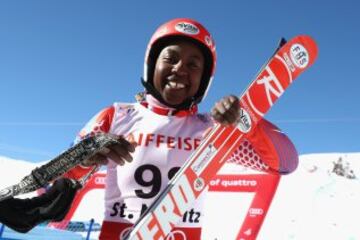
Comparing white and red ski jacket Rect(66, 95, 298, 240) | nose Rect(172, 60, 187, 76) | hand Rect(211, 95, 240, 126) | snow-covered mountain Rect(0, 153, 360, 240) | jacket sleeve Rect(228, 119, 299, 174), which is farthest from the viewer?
snow-covered mountain Rect(0, 153, 360, 240)

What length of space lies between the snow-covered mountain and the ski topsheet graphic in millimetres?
6437

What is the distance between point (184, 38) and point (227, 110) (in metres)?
1.04

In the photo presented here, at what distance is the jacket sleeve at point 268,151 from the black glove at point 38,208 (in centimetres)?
134

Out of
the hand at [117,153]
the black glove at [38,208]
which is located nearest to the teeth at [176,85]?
the hand at [117,153]

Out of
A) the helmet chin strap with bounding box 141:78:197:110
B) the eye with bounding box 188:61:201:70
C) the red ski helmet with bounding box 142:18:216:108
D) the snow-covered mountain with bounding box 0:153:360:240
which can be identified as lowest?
the helmet chin strap with bounding box 141:78:197:110

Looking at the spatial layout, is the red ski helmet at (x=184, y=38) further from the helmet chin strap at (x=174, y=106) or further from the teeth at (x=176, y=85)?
the teeth at (x=176, y=85)

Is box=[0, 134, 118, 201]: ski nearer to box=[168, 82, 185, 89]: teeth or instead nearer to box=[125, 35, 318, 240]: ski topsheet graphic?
box=[125, 35, 318, 240]: ski topsheet graphic

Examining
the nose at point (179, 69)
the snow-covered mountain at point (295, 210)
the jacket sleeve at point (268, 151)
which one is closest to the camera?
the jacket sleeve at point (268, 151)

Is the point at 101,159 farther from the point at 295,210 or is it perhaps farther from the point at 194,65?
the point at 295,210

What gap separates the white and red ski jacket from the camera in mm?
2902

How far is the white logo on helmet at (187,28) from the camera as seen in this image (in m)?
3.48

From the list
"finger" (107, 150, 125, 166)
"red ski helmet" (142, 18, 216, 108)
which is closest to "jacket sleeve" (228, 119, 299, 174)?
"red ski helmet" (142, 18, 216, 108)

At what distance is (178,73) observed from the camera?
3.23 m

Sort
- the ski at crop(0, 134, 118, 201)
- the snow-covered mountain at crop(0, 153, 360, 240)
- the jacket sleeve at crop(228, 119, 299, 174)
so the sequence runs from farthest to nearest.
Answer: the snow-covered mountain at crop(0, 153, 360, 240), the jacket sleeve at crop(228, 119, 299, 174), the ski at crop(0, 134, 118, 201)
